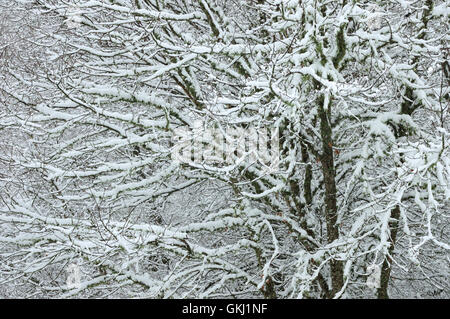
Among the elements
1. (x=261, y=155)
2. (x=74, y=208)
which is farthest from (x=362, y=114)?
(x=74, y=208)

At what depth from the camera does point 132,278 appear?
653 centimetres

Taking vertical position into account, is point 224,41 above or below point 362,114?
above

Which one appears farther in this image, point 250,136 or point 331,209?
point 331,209

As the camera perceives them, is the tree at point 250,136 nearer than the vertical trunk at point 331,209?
Yes

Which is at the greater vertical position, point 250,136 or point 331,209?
point 250,136

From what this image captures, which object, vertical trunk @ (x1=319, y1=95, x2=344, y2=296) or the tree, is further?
vertical trunk @ (x1=319, y1=95, x2=344, y2=296)
